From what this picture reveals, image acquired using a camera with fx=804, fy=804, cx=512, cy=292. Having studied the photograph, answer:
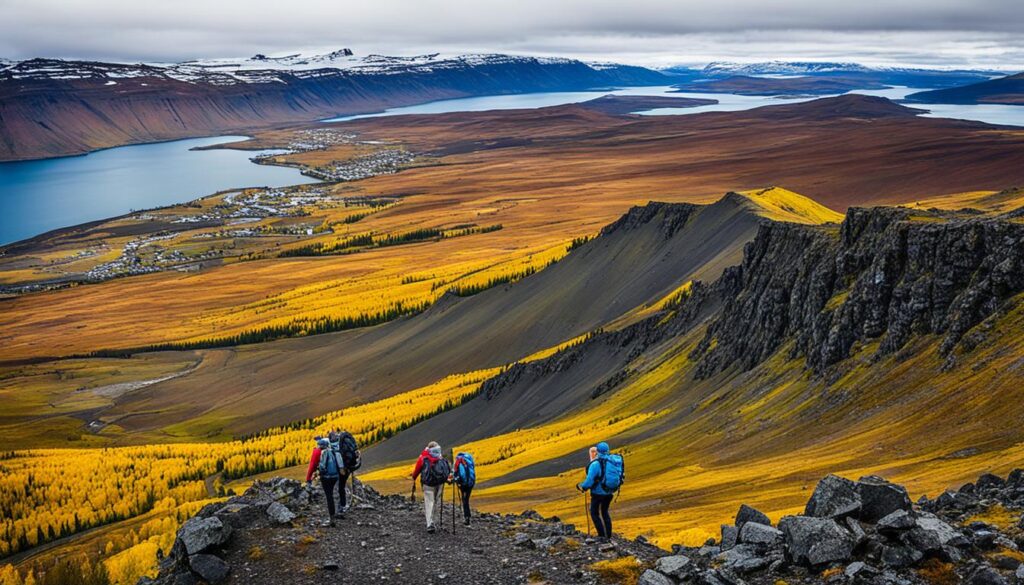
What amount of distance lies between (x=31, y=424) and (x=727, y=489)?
389ft

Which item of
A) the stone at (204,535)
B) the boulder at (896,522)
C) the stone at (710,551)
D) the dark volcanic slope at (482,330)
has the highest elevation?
the boulder at (896,522)

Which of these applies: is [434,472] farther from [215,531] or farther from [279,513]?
[215,531]

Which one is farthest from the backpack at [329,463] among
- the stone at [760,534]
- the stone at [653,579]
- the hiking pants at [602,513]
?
the stone at [760,534]

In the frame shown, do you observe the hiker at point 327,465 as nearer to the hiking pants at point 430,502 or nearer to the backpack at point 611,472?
the hiking pants at point 430,502


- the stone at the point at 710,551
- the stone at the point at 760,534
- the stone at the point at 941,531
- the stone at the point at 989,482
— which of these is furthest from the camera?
the stone at the point at 989,482

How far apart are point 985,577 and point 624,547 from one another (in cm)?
824

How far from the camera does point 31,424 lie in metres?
119

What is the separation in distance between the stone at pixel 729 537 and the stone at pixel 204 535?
13026 mm

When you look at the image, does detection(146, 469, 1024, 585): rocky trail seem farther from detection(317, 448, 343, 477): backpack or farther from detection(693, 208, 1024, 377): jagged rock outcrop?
detection(693, 208, 1024, 377): jagged rock outcrop

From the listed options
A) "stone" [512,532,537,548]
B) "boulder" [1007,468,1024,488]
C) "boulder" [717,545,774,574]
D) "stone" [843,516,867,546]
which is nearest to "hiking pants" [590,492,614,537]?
"stone" [512,532,537,548]

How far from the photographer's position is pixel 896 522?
16.4 m

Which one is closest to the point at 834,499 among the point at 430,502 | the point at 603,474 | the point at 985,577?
the point at 985,577

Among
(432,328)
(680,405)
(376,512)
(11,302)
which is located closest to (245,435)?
(432,328)

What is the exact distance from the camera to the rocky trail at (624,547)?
52.4 feet
